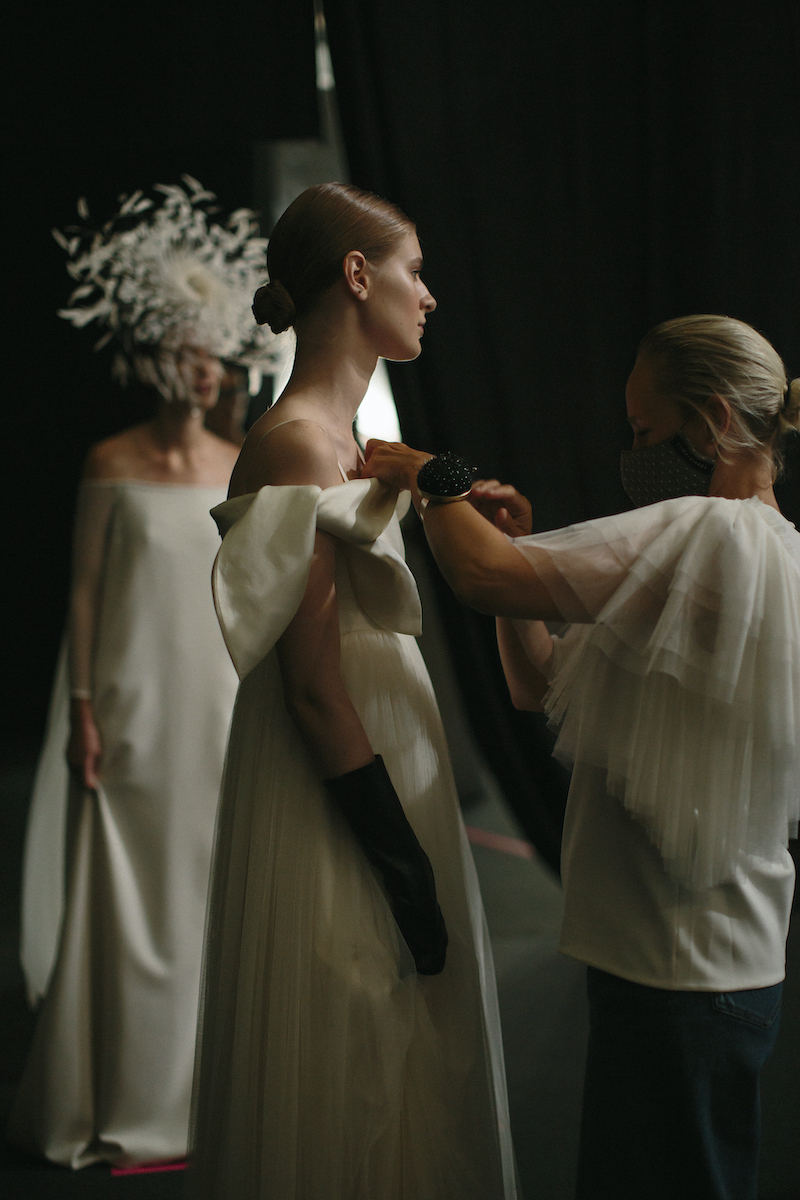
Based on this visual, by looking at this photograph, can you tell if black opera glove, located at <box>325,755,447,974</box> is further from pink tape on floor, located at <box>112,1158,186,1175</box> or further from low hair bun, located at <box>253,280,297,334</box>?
Answer: pink tape on floor, located at <box>112,1158,186,1175</box>

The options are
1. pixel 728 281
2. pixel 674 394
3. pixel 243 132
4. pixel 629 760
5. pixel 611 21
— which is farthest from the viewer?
pixel 243 132

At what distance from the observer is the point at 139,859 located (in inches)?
83.0

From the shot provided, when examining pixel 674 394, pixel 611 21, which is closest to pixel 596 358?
pixel 611 21

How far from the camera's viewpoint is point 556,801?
9.41 ft

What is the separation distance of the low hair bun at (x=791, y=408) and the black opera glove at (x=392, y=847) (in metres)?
0.66

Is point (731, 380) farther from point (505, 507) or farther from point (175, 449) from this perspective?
point (175, 449)

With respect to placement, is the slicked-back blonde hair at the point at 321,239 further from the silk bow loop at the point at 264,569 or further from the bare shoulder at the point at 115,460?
the bare shoulder at the point at 115,460

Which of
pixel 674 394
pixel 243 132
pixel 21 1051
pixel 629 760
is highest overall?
pixel 243 132

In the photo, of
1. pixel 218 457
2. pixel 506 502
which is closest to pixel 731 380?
pixel 506 502

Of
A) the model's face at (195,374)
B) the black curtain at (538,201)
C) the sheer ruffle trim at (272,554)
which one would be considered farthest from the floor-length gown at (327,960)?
the black curtain at (538,201)

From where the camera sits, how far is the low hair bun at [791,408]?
3.78ft

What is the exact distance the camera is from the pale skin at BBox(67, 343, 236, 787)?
2.15 m

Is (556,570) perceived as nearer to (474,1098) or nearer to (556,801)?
(474,1098)

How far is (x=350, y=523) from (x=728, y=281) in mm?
1741
